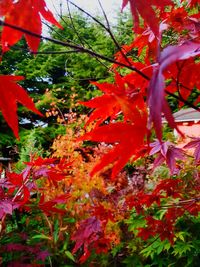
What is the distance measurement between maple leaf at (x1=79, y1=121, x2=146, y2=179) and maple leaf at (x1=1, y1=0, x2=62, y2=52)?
0.97 feet

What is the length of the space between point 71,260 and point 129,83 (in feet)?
6.68

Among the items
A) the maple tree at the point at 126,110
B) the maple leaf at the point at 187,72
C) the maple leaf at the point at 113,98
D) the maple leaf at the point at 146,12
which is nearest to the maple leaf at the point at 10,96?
the maple tree at the point at 126,110

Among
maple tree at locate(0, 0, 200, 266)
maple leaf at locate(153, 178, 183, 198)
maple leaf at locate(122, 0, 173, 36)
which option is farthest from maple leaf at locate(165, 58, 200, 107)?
maple leaf at locate(153, 178, 183, 198)

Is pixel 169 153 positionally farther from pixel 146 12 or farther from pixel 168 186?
pixel 146 12

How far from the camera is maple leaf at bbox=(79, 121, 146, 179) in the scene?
0.59 meters

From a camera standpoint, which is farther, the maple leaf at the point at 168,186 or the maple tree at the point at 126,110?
the maple leaf at the point at 168,186

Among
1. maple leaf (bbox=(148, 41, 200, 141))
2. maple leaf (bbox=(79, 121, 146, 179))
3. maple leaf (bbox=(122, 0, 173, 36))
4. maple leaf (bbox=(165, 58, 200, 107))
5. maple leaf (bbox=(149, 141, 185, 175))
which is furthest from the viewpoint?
maple leaf (bbox=(149, 141, 185, 175))

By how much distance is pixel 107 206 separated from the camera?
296 cm

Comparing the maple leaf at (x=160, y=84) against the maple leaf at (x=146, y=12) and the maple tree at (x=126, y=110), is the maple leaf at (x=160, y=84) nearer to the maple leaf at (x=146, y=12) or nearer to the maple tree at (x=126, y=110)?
the maple tree at (x=126, y=110)

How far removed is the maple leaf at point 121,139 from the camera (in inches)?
→ 23.0

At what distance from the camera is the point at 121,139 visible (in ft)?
1.99

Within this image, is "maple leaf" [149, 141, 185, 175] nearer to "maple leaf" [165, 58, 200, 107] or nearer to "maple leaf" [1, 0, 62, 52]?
"maple leaf" [165, 58, 200, 107]

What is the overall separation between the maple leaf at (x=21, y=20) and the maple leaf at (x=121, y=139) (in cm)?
30

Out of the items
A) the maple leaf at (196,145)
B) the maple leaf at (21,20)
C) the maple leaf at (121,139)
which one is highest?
the maple leaf at (21,20)
